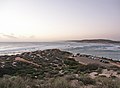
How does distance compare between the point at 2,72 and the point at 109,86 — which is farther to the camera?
the point at 2,72

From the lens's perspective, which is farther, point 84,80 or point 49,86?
point 84,80

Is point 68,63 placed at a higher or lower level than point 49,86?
lower

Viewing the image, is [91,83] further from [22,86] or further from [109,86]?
[22,86]

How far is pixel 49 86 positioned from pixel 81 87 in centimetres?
162

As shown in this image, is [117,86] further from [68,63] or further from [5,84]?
[68,63]

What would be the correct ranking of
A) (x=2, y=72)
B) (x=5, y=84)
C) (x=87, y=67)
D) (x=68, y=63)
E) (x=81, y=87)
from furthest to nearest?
(x=68, y=63) < (x=87, y=67) < (x=2, y=72) < (x=81, y=87) < (x=5, y=84)

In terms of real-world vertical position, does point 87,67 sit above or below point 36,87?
below

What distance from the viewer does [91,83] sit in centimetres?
920

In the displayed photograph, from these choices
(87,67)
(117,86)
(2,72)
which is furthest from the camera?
(87,67)

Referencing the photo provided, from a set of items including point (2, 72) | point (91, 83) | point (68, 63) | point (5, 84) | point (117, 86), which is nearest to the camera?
point (5, 84)

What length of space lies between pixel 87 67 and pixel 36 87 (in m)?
19.2

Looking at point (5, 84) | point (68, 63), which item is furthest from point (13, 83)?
point (68, 63)

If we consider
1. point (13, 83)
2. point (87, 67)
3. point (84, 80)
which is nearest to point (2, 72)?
point (87, 67)

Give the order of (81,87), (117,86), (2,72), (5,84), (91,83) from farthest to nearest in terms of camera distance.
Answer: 1. (2,72)
2. (91,83)
3. (81,87)
4. (117,86)
5. (5,84)
